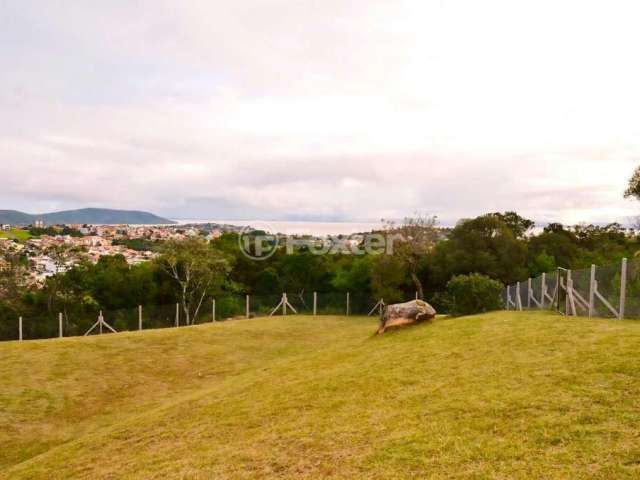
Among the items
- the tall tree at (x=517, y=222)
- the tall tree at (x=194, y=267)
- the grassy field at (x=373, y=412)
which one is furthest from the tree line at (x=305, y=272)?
the grassy field at (x=373, y=412)

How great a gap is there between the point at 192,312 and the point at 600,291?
982 inches

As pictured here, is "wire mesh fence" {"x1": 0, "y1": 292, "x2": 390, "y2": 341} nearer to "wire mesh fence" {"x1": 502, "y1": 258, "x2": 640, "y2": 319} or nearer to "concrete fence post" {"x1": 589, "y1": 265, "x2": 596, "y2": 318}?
"wire mesh fence" {"x1": 502, "y1": 258, "x2": 640, "y2": 319}

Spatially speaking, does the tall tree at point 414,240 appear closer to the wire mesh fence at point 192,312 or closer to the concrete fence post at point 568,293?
the wire mesh fence at point 192,312

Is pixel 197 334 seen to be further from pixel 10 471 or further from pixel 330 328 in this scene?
pixel 10 471

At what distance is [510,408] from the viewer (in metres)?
5.50

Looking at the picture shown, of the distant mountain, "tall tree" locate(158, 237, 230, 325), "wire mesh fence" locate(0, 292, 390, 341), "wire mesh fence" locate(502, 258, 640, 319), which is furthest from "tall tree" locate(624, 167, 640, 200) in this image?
the distant mountain

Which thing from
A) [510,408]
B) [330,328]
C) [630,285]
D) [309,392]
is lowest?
[330,328]

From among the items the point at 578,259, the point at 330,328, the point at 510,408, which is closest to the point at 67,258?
the point at 330,328

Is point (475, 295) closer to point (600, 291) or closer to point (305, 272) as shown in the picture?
point (600, 291)

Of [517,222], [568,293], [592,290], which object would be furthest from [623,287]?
[517,222]

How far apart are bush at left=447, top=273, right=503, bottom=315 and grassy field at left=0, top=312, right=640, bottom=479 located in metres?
3.63

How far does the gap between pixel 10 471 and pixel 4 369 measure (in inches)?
278

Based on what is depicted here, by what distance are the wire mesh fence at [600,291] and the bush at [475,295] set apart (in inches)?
75.5

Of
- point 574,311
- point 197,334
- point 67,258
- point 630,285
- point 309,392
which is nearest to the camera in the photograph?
point 309,392
